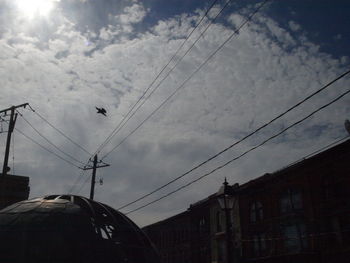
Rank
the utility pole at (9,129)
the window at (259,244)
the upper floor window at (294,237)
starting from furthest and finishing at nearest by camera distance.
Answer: the window at (259,244), the upper floor window at (294,237), the utility pole at (9,129)

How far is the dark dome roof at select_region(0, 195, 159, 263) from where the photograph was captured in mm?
9195

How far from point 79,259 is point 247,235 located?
25.9m

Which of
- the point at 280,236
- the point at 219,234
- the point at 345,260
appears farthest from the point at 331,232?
the point at 219,234

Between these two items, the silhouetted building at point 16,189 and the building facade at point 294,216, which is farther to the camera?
the silhouetted building at point 16,189

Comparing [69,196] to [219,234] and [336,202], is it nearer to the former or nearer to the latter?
[336,202]

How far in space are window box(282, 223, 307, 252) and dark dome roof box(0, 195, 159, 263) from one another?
19.4 meters

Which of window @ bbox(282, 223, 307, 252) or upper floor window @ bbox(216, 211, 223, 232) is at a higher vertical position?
upper floor window @ bbox(216, 211, 223, 232)

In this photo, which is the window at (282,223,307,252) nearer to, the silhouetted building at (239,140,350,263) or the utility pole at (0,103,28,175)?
the silhouetted building at (239,140,350,263)

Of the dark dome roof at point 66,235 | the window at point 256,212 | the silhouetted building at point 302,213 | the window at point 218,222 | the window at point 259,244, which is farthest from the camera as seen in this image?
the window at point 218,222

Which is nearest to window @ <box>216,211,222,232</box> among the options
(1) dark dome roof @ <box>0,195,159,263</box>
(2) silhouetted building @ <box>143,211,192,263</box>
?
(2) silhouetted building @ <box>143,211,192,263</box>

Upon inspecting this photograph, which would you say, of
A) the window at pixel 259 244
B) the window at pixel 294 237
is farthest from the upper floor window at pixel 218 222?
the window at pixel 294 237

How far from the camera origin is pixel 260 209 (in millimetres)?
32312

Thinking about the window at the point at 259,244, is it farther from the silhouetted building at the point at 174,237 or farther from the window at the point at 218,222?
the silhouetted building at the point at 174,237

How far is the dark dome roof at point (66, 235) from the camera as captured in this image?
9.20 m
